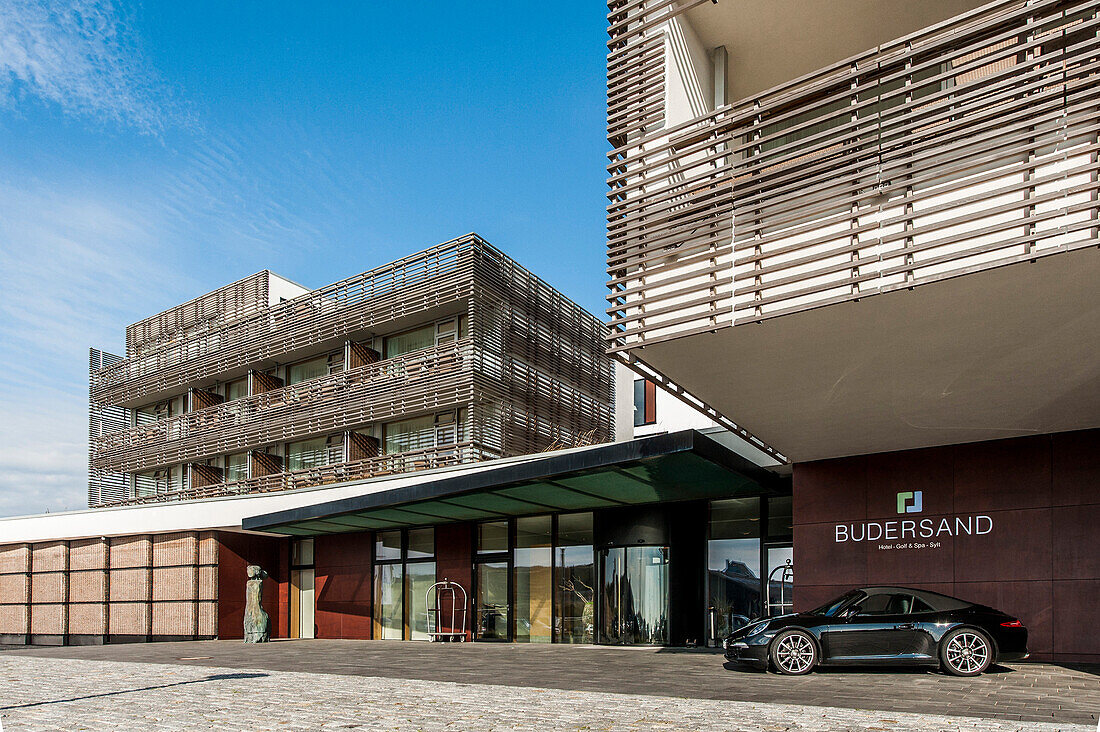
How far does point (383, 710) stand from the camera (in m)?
8.55

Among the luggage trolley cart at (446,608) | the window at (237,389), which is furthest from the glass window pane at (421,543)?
the window at (237,389)

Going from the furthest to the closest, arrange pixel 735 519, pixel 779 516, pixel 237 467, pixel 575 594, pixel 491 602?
pixel 237 467 < pixel 491 602 < pixel 575 594 < pixel 735 519 < pixel 779 516

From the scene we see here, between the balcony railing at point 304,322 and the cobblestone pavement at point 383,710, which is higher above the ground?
the balcony railing at point 304,322

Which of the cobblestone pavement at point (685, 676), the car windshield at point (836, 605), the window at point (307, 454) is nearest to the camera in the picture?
the cobblestone pavement at point (685, 676)

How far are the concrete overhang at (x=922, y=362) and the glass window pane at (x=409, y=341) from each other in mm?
16051

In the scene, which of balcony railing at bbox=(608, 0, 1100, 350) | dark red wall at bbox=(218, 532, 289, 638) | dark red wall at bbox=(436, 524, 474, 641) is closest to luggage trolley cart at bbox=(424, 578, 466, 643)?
dark red wall at bbox=(436, 524, 474, 641)

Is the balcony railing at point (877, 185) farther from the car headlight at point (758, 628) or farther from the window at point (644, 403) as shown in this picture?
the window at point (644, 403)

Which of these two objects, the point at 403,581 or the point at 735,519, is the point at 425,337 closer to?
the point at 403,581

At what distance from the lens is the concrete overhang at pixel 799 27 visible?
35.6 ft

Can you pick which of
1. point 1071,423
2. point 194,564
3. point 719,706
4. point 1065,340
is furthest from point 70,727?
point 194,564

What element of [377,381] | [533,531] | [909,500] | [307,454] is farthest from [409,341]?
[909,500]

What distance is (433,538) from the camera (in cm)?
2256

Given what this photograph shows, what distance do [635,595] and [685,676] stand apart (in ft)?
23.5

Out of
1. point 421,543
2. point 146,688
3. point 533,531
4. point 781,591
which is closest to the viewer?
point 146,688
